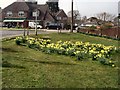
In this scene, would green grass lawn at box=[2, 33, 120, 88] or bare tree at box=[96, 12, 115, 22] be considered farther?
bare tree at box=[96, 12, 115, 22]

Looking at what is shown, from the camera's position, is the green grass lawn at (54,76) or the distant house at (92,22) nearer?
the green grass lawn at (54,76)

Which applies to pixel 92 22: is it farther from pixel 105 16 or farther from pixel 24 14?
pixel 24 14

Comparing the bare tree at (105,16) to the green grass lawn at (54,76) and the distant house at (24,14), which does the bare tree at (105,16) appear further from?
the green grass lawn at (54,76)

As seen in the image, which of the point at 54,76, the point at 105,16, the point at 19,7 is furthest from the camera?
the point at 105,16

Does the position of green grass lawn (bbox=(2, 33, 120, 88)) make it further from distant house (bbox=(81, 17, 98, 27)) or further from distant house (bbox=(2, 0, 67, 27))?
distant house (bbox=(81, 17, 98, 27))

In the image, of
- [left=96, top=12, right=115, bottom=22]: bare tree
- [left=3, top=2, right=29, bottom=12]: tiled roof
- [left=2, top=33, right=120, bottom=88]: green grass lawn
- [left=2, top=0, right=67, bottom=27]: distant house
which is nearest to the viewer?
[left=2, top=33, right=120, bottom=88]: green grass lawn

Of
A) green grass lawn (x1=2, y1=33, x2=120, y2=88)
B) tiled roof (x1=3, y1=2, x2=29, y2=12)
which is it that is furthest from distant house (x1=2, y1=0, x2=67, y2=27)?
green grass lawn (x1=2, y1=33, x2=120, y2=88)

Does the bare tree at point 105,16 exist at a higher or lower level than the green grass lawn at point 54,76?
higher

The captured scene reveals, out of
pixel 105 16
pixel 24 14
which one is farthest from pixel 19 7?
pixel 105 16

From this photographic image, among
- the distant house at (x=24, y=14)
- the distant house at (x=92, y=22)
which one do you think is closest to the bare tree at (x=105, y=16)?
the distant house at (x=92, y=22)

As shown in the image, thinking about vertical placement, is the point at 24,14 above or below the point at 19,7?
below

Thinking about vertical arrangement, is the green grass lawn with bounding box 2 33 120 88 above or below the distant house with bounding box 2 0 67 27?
below

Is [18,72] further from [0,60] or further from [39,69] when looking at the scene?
[0,60]

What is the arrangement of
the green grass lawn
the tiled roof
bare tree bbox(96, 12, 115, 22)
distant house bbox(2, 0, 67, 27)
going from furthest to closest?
bare tree bbox(96, 12, 115, 22)
the tiled roof
distant house bbox(2, 0, 67, 27)
the green grass lawn
